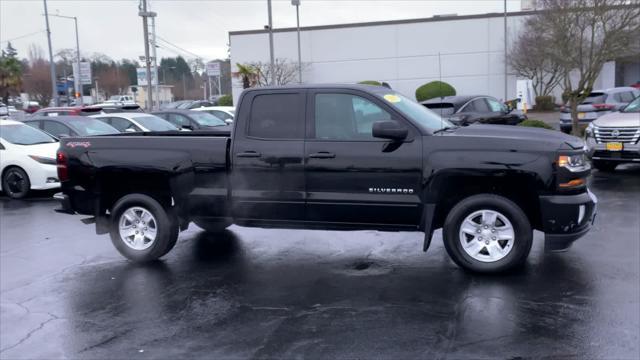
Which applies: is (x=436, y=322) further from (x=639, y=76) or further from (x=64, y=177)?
(x=639, y=76)

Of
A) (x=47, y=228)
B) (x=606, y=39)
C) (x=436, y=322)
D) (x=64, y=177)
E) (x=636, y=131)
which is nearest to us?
(x=436, y=322)

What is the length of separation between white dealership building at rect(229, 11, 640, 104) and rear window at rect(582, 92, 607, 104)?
19.2 metres

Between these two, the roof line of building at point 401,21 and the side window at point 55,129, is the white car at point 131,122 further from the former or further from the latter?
the roof line of building at point 401,21

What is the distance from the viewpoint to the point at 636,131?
39.7ft

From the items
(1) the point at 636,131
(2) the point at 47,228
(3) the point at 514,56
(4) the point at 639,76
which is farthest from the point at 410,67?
(2) the point at 47,228

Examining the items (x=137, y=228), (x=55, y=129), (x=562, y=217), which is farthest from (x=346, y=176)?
(x=55, y=129)

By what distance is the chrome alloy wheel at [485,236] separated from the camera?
6.35 m

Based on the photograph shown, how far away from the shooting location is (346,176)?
6.56 metres

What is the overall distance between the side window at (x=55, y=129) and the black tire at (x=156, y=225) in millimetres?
7929

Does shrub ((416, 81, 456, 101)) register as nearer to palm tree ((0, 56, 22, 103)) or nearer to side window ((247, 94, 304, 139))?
side window ((247, 94, 304, 139))

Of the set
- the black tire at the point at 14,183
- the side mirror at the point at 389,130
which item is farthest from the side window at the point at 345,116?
the black tire at the point at 14,183

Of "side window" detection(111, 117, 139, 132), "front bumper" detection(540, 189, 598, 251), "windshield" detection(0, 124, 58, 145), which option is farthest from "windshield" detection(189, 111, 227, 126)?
"front bumper" detection(540, 189, 598, 251)

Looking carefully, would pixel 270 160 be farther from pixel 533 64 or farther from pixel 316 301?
pixel 533 64

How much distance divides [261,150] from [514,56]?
36.3 m
